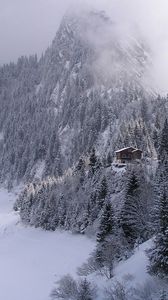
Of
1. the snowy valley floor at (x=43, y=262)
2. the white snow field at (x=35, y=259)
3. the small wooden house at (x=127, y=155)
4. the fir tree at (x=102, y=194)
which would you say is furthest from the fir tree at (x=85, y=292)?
the small wooden house at (x=127, y=155)

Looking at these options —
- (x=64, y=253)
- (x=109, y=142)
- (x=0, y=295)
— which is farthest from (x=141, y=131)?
(x=0, y=295)

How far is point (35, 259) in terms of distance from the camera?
8638 centimetres

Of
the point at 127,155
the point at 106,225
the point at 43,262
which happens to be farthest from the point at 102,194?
the point at 106,225

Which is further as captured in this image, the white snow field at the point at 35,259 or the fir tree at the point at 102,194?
the fir tree at the point at 102,194

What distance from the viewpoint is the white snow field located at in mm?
68438

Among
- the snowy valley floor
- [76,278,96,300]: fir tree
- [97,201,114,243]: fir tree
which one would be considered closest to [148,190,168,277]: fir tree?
the snowy valley floor

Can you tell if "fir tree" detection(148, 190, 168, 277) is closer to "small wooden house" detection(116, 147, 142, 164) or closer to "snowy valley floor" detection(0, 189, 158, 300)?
"snowy valley floor" detection(0, 189, 158, 300)

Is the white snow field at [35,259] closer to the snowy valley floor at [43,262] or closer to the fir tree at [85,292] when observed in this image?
the snowy valley floor at [43,262]

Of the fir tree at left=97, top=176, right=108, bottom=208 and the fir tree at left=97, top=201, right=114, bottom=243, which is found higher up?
the fir tree at left=97, top=176, right=108, bottom=208

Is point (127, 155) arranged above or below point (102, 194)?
above

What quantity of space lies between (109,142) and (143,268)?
145345 millimetres

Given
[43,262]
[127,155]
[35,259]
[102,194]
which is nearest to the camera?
[43,262]

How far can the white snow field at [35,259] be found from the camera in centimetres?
6844

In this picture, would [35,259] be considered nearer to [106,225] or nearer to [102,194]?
[106,225]
